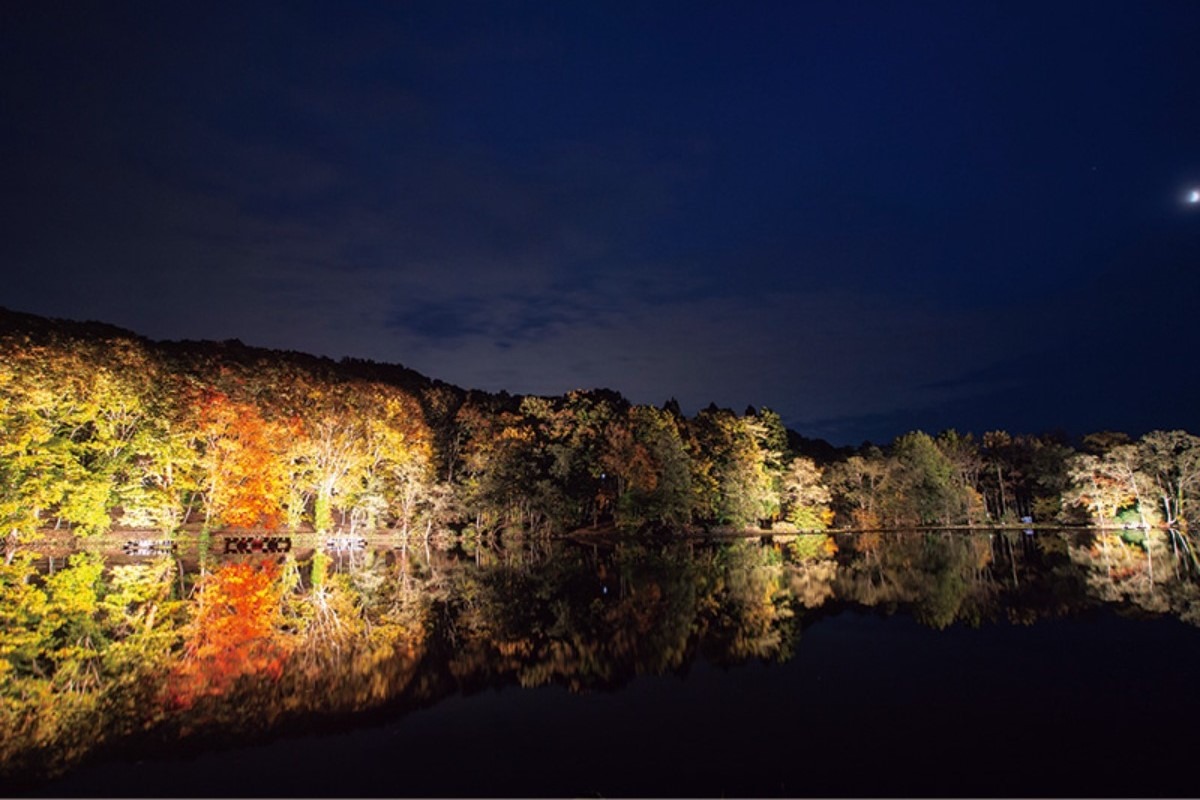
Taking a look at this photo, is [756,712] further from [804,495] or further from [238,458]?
[804,495]

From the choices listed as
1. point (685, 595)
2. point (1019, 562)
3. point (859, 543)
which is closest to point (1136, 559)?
point (1019, 562)

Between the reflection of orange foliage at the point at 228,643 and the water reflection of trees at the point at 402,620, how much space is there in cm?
7

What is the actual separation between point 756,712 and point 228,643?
417 inches

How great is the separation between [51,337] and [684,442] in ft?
152

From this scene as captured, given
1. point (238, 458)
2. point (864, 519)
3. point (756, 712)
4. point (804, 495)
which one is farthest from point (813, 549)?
point (238, 458)

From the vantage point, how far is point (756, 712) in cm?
898

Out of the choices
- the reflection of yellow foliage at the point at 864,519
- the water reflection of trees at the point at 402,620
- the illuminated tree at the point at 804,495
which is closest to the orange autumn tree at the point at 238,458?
the water reflection of trees at the point at 402,620

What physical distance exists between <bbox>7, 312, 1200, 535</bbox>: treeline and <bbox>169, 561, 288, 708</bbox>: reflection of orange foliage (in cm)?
1457

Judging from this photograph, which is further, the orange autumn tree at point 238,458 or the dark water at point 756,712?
the orange autumn tree at point 238,458

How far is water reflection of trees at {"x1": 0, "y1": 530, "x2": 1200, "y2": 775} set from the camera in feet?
31.3

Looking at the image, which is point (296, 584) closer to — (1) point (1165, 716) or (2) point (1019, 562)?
(1) point (1165, 716)

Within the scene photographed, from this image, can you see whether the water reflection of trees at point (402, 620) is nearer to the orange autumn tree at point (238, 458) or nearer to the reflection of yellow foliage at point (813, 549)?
the reflection of yellow foliage at point (813, 549)

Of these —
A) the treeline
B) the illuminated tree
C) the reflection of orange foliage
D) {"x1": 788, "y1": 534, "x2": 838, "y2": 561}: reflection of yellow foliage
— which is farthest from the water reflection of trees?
the illuminated tree

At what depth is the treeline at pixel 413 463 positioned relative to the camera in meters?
30.6
